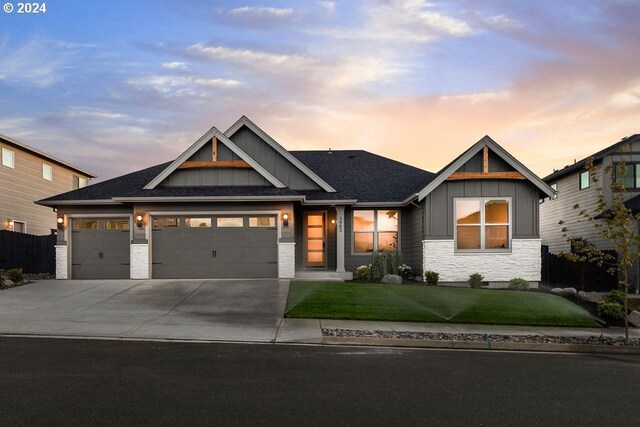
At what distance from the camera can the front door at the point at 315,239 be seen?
71.5 feet

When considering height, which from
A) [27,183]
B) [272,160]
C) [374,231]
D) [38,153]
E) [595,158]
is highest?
[38,153]

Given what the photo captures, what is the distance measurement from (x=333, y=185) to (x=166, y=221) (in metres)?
7.61

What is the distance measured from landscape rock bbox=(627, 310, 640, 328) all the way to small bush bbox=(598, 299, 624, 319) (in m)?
0.26

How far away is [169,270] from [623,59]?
2000cm

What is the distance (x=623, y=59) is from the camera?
1986 centimetres

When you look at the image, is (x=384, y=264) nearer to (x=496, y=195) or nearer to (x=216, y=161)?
(x=496, y=195)

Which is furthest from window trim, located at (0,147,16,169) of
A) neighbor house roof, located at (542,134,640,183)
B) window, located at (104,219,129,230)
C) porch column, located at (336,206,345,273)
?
neighbor house roof, located at (542,134,640,183)

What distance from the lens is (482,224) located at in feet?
63.8

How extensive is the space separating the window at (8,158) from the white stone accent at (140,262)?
530 inches

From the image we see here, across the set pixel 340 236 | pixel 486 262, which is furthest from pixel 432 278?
pixel 340 236

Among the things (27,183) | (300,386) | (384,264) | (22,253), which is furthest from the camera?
(27,183)

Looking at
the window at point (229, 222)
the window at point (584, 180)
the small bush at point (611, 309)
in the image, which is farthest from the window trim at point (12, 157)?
the window at point (584, 180)

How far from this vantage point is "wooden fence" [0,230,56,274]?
23188mm

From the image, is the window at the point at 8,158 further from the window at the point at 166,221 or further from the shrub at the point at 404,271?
the shrub at the point at 404,271
